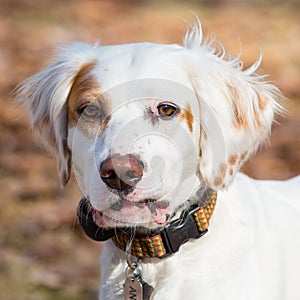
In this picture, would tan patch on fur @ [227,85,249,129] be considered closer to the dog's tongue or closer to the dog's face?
the dog's face

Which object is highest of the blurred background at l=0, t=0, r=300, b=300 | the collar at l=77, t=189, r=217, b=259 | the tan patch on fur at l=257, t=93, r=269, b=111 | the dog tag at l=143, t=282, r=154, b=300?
the tan patch on fur at l=257, t=93, r=269, b=111

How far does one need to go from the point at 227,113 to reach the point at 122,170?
1.84 ft

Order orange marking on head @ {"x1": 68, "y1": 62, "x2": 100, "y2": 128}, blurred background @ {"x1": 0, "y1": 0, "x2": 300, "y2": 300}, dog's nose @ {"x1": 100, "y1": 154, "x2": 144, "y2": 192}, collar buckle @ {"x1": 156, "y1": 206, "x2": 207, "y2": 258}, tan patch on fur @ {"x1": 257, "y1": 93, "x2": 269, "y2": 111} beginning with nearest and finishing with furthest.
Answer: dog's nose @ {"x1": 100, "y1": 154, "x2": 144, "y2": 192} → collar buckle @ {"x1": 156, "y1": 206, "x2": 207, "y2": 258} → orange marking on head @ {"x1": 68, "y1": 62, "x2": 100, "y2": 128} → tan patch on fur @ {"x1": 257, "y1": 93, "x2": 269, "y2": 111} → blurred background @ {"x1": 0, "y1": 0, "x2": 300, "y2": 300}

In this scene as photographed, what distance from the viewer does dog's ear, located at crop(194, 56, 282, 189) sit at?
283 cm

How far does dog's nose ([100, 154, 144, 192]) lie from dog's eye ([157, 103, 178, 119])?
28cm

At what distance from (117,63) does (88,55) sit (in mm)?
282

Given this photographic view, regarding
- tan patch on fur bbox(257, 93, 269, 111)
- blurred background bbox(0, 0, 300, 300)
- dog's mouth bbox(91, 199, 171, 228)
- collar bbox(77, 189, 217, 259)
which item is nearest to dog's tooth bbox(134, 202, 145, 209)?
dog's mouth bbox(91, 199, 171, 228)

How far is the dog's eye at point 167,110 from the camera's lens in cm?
277

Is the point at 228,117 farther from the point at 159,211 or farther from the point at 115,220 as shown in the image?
the point at 115,220

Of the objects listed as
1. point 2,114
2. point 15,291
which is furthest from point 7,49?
point 15,291

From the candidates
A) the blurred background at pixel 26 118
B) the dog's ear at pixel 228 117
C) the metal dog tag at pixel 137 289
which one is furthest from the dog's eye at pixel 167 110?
the blurred background at pixel 26 118

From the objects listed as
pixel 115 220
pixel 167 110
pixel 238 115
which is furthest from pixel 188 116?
pixel 115 220

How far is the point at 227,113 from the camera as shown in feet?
9.46

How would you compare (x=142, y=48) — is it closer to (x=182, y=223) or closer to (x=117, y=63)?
(x=117, y=63)
